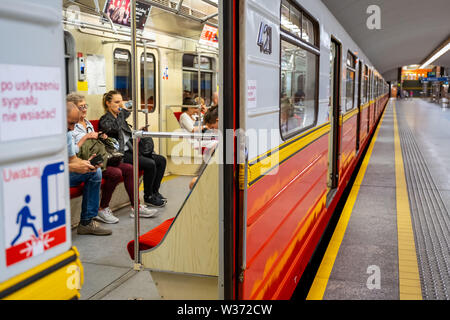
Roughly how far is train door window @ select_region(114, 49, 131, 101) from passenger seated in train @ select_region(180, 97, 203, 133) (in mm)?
1023

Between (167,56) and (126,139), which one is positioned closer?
(126,139)

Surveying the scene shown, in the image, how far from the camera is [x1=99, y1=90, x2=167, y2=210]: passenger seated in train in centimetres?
517

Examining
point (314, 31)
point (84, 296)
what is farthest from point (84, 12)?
point (84, 296)

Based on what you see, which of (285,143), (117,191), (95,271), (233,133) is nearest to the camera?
(233,133)

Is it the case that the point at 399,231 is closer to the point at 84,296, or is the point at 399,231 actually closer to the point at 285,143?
the point at 285,143

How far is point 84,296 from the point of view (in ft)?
10.9

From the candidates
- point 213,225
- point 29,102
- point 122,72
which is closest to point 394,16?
point 122,72

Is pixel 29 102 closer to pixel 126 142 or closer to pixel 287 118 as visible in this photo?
pixel 287 118

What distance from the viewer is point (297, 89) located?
3.58 meters

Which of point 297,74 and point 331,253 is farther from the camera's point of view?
point 331,253

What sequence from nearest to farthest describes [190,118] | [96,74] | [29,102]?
[29,102] < [96,74] < [190,118]

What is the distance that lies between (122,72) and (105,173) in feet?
6.80

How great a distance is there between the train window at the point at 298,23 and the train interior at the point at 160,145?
1.01 meters
